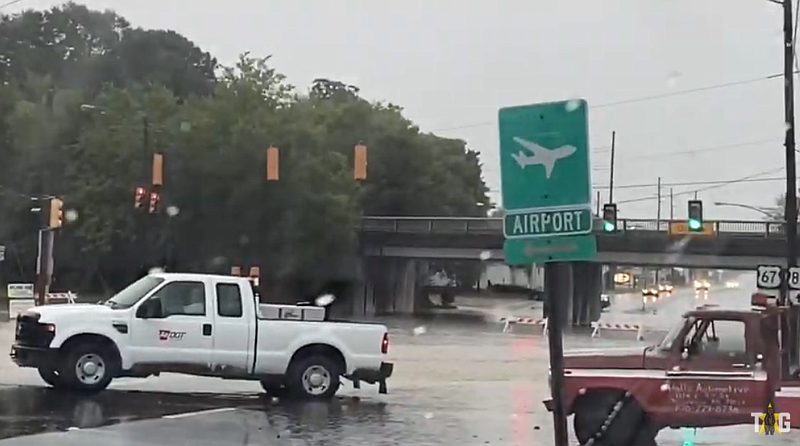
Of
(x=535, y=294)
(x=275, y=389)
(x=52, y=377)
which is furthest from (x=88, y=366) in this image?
(x=535, y=294)

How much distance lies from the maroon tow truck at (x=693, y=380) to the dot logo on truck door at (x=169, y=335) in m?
6.86

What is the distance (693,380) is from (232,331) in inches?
312

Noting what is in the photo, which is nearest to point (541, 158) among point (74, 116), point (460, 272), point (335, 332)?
point (335, 332)

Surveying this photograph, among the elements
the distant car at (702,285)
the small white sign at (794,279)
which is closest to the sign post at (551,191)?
the small white sign at (794,279)

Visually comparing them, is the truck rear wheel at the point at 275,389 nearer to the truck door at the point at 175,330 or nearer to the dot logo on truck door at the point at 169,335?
the truck door at the point at 175,330

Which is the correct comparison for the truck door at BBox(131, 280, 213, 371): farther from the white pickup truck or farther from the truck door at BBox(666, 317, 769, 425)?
the truck door at BBox(666, 317, 769, 425)

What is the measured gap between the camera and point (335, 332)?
770 inches

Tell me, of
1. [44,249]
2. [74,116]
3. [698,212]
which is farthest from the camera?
[74,116]

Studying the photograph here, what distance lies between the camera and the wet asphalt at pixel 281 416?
14492mm

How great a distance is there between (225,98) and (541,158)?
66.7 m

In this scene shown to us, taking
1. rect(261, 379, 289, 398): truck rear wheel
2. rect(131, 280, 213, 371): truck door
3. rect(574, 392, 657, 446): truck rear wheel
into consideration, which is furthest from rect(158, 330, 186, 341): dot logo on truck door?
rect(574, 392, 657, 446): truck rear wheel

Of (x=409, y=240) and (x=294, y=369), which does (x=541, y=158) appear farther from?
(x=409, y=240)

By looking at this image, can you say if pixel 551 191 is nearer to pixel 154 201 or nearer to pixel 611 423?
pixel 611 423

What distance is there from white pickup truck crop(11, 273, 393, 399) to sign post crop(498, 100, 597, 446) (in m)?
13.2
